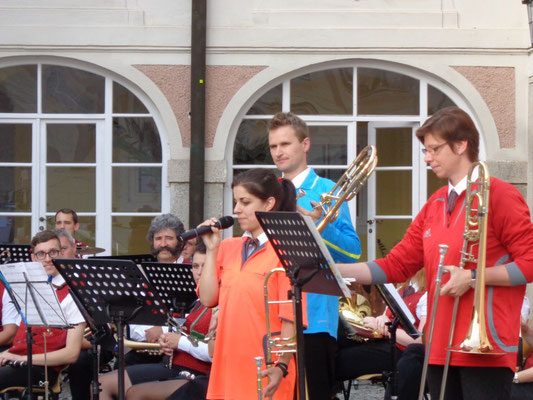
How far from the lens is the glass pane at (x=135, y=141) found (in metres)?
10.1

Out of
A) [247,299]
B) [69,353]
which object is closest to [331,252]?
[247,299]

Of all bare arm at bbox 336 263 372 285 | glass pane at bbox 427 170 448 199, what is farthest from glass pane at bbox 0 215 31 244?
bare arm at bbox 336 263 372 285

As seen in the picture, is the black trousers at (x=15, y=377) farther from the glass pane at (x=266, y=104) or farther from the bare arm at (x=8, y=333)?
the glass pane at (x=266, y=104)

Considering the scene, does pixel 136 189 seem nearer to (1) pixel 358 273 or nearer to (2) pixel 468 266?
(1) pixel 358 273

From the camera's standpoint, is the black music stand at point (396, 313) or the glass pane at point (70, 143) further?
the glass pane at point (70, 143)

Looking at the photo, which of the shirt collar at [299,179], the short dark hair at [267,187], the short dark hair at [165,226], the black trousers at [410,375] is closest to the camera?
the short dark hair at [267,187]

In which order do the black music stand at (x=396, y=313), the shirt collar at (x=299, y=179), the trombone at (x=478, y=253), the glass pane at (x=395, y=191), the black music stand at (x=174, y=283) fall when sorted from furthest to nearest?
the glass pane at (x=395, y=191), the black music stand at (x=174, y=283), the black music stand at (x=396, y=313), the shirt collar at (x=299, y=179), the trombone at (x=478, y=253)

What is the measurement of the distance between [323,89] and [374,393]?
11.2ft

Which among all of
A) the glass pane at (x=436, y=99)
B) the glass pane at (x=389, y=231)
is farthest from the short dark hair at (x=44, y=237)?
the glass pane at (x=436, y=99)

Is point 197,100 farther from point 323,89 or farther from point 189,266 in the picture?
point 189,266

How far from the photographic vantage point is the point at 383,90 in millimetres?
10117

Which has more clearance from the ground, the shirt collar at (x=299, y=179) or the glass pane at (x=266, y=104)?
the glass pane at (x=266, y=104)

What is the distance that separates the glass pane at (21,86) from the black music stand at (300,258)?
6.80 metres

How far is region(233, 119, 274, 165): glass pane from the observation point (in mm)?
10094
